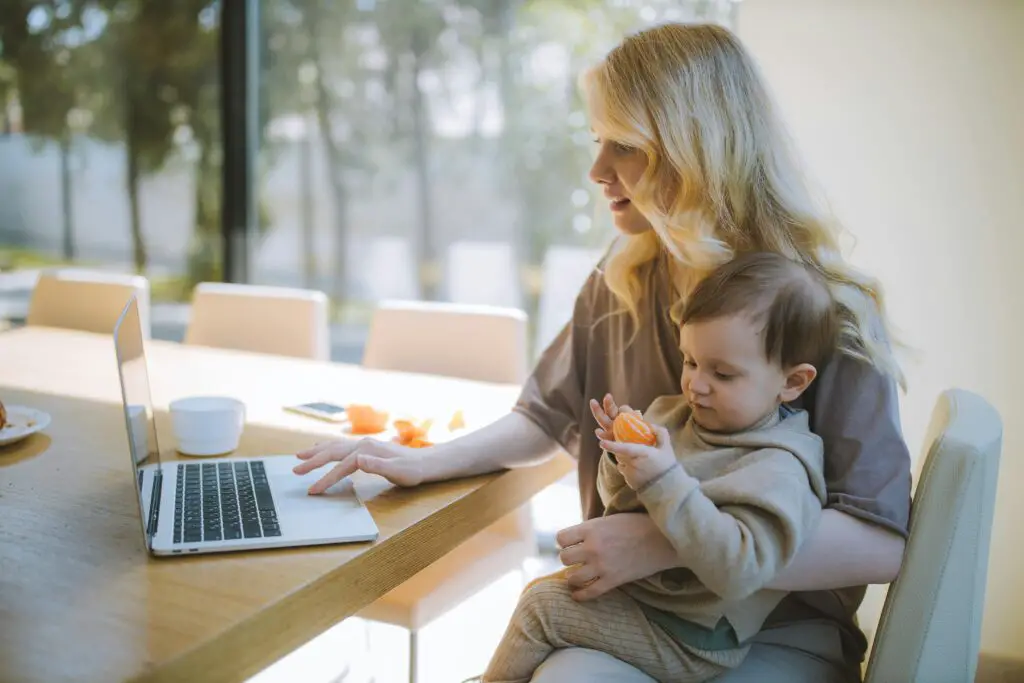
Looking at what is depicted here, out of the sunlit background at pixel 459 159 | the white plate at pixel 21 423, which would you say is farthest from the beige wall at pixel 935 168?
the white plate at pixel 21 423

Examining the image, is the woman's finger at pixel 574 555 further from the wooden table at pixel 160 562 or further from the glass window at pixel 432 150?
the glass window at pixel 432 150

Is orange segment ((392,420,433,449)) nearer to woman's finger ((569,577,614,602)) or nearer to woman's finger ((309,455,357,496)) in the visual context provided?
woman's finger ((309,455,357,496))

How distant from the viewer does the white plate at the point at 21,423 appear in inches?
63.4

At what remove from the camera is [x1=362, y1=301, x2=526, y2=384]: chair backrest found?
7.96 feet

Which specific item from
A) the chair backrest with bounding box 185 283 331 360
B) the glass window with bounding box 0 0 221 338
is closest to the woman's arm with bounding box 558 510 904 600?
the chair backrest with bounding box 185 283 331 360

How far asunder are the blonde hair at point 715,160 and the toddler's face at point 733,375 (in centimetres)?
18

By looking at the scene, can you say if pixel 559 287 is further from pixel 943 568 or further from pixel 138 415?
pixel 943 568

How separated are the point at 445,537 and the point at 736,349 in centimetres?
50

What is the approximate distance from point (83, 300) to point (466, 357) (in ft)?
4.82

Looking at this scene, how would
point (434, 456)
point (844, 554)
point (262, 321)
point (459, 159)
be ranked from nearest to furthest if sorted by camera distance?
point (844, 554)
point (434, 456)
point (262, 321)
point (459, 159)

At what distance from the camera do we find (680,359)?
1.58 meters

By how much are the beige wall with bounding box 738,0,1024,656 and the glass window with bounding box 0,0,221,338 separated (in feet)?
8.91

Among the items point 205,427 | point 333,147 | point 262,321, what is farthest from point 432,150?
point 205,427

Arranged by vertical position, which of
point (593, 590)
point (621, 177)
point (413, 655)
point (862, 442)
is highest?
point (621, 177)
